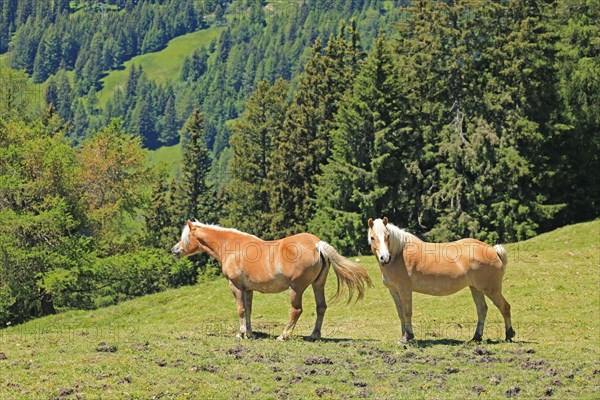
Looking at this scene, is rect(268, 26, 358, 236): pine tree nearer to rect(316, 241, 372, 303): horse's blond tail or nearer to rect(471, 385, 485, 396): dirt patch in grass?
rect(316, 241, 372, 303): horse's blond tail

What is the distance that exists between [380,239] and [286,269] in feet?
9.36

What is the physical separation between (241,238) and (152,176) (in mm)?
30168

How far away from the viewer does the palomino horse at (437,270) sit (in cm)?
2022

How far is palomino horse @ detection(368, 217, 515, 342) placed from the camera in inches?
796

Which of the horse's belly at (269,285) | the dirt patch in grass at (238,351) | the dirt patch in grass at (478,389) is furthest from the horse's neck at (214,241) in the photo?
the dirt patch in grass at (478,389)

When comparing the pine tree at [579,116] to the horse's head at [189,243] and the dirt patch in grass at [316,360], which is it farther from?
the dirt patch in grass at [316,360]

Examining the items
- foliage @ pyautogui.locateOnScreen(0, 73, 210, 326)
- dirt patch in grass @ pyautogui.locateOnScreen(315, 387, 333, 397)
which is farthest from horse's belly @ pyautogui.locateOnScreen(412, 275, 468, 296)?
foliage @ pyautogui.locateOnScreen(0, 73, 210, 326)

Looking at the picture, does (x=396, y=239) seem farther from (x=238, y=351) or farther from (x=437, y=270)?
(x=238, y=351)

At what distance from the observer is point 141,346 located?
18.3m

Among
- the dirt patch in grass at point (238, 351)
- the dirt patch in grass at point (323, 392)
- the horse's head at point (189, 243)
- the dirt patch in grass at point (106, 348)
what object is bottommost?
the dirt patch in grass at point (106, 348)

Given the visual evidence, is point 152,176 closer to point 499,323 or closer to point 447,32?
point 447,32

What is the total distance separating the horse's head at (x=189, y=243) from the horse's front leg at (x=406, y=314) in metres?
6.05

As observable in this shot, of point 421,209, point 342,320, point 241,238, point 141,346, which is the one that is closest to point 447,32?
point 421,209

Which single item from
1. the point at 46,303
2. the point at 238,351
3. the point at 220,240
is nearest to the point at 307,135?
the point at 46,303
